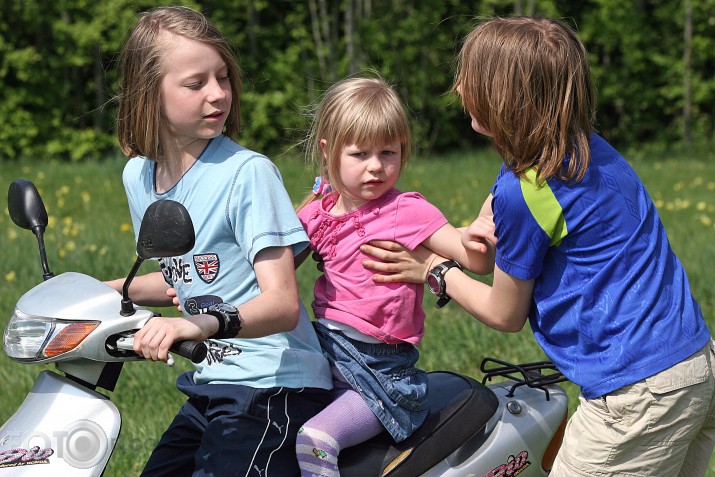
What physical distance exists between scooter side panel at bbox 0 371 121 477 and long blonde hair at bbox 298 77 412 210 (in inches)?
36.0

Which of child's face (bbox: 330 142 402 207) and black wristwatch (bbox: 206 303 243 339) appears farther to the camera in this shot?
child's face (bbox: 330 142 402 207)

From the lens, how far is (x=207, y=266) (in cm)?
249

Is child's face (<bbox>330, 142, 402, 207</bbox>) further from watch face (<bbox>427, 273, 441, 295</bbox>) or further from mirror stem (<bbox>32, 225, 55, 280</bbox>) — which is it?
mirror stem (<bbox>32, 225, 55, 280</bbox>)

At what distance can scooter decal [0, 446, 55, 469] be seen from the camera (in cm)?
213

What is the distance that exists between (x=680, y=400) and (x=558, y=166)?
639mm

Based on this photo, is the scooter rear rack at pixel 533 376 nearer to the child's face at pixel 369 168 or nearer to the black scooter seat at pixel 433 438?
the black scooter seat at pixel 433 438

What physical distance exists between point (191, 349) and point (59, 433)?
0.39m

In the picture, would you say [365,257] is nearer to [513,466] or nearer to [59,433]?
[513,466]

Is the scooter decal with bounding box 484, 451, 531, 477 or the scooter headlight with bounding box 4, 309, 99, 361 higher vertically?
the scooter headlight with bounding box 4, 309, 99, 361

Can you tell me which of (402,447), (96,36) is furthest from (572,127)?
(96,36)

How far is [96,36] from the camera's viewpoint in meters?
15.0

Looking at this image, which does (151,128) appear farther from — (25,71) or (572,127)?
(25,71)

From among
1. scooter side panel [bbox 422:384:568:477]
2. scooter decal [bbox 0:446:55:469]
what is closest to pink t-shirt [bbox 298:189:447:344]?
scooter side panel [bbox 422:384:568:477]

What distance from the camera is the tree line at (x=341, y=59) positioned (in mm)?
15406
